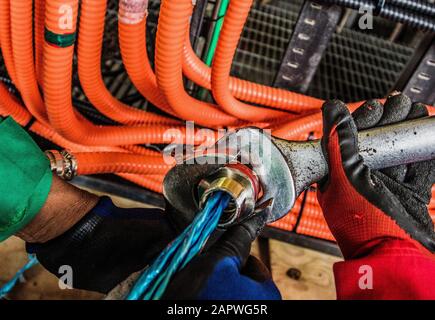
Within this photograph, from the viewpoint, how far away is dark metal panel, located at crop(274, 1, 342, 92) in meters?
1.26

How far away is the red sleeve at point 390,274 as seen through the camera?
0.57 metres

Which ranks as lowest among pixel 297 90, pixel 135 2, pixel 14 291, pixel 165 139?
pixel 14 291

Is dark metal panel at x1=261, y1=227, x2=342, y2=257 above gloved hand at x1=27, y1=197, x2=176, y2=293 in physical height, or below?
below

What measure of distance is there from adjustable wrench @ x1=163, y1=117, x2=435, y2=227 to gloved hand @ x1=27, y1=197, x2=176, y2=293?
0.20m

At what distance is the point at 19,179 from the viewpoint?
731 millimetres

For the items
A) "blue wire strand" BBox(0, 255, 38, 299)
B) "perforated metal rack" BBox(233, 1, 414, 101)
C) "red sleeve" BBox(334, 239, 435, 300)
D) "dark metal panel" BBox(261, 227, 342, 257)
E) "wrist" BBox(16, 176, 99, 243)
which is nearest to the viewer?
"red sleeve" BBox(334, 239, 435, 300)

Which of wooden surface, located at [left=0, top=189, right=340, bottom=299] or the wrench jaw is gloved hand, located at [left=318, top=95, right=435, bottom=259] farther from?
wooden surface, located at [left=0, top=189, right=340, bottom=299]

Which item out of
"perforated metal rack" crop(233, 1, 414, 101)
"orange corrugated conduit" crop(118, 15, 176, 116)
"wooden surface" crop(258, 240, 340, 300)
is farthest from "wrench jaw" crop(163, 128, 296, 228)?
"perforated metal rack" crop(233, 1, 414, 101)

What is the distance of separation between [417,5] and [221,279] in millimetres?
1092

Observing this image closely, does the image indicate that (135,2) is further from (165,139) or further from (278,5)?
(278,5)

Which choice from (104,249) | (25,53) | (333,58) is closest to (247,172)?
(104,249)

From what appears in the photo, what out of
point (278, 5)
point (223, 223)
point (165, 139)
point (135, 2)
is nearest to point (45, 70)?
point (135, 2)
